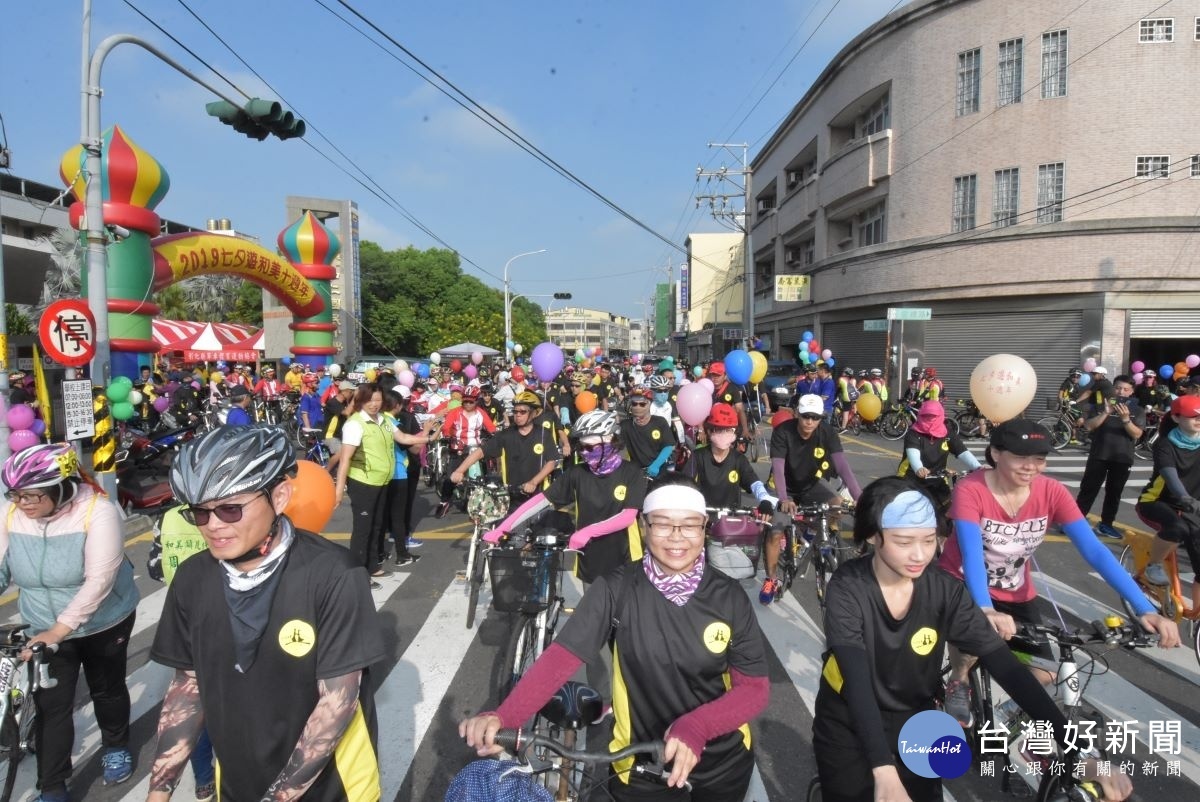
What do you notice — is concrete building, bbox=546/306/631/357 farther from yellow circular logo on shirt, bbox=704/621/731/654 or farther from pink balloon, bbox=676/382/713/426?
yellow circular logo on shirt, bbox=704/621/731/654

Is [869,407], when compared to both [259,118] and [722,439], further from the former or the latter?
[259,118]

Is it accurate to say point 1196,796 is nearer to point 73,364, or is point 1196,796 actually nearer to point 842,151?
point 73,364

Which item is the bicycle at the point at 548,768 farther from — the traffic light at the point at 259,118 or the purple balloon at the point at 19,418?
the purple balloon at the point at 19,418

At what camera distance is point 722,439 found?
5406 mm

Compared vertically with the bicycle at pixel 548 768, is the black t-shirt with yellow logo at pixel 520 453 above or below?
above

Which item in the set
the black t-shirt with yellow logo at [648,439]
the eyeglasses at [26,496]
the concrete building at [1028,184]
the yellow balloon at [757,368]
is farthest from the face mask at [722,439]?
the concrete building at [1028,184]

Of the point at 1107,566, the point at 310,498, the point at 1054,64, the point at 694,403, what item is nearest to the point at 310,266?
the point at 694,403

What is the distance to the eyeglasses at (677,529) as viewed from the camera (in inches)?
89.3

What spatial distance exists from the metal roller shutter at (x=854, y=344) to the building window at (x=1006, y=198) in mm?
5636

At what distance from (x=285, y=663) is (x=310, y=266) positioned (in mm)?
22082

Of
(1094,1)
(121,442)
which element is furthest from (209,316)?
(1094,1)

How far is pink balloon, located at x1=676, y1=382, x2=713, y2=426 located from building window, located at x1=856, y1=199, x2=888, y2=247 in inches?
840

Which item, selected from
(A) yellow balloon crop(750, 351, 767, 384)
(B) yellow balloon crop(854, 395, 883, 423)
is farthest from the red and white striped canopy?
(B) yellow balloon crop(854, 395, 883, 423)

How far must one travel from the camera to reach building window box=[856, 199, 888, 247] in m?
27.2
